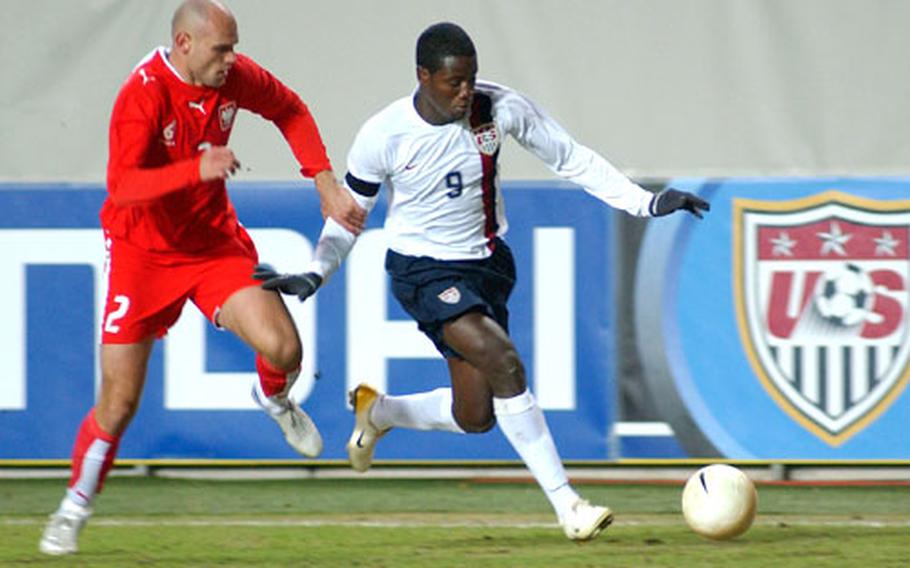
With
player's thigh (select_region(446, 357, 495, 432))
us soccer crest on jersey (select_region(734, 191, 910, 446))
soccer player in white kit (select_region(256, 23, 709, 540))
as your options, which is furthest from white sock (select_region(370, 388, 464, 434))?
us soccer crest on jersey (select_region(734, 191, 910, 446))

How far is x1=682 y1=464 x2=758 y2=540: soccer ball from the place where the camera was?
7148mm

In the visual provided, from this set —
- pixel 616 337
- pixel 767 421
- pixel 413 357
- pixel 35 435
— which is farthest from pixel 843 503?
pixel 35 435

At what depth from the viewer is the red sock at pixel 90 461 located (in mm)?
7355

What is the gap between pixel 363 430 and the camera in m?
8.80

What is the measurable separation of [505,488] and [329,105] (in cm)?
259

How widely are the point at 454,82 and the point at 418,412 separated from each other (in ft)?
5.68

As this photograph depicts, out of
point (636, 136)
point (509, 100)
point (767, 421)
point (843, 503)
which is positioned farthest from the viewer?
point (636, 136)

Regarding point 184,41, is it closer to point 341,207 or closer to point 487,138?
point 341,207

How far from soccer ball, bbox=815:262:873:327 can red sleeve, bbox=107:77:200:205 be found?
4059 millimetres

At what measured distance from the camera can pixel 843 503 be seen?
31.0 feet

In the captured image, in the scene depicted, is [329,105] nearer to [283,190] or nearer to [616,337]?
[283,190]

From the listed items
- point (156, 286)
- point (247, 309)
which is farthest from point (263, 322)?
point (156, 286)

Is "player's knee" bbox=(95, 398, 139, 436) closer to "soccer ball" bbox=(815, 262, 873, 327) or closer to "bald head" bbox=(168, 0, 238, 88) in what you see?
"bald head" bbox=(168, 0, 238, 88)

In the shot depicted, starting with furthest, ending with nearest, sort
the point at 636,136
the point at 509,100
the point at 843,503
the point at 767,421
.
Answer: the point at 636,136, the point at 767,421, the point at 843,503, the point at 509,100
